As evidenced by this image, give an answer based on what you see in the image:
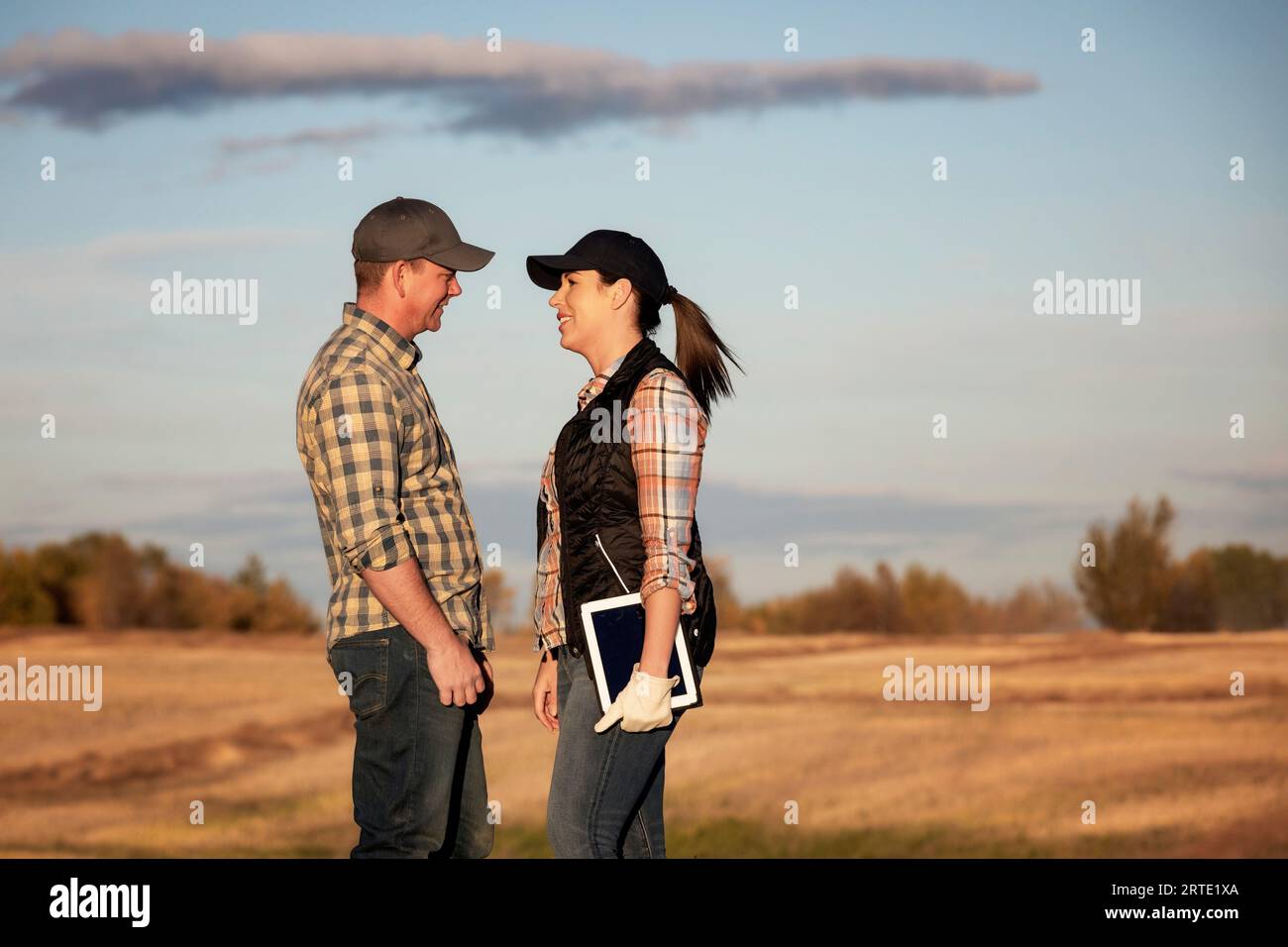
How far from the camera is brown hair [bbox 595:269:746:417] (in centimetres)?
487

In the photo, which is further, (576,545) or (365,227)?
(365,227)

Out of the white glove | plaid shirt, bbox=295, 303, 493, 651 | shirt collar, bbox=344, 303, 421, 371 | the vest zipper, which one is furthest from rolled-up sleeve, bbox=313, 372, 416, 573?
the white glove

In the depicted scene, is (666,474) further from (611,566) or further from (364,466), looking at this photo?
(364,466)

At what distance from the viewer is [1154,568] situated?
102 ft

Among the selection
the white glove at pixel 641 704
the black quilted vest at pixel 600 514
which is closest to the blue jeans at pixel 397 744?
the black quilted vest at pixel 600 514

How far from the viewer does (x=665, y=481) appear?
175 inches

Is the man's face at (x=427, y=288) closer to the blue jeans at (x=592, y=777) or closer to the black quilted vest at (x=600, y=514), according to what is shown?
the black quilted vest at (x=600, y=514)

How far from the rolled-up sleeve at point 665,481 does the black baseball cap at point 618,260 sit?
1.43 feet

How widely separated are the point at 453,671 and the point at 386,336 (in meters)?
1.21

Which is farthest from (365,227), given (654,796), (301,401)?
(654,796)

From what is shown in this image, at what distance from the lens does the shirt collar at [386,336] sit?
16.6 ft

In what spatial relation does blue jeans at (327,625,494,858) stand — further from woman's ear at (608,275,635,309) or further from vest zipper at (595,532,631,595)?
woman's ear at (608,275,635,309)

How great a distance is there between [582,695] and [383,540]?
32.3 inches
